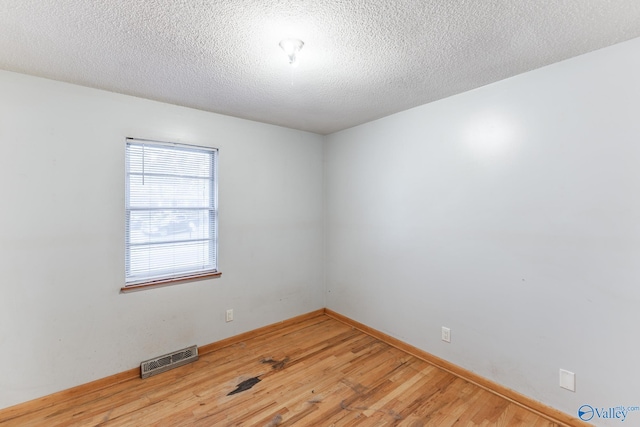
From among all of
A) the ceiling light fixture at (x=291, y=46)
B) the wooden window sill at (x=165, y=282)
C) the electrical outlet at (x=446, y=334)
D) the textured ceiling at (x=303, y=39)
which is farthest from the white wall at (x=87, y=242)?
the electrical outlet at (x=446, y=334)

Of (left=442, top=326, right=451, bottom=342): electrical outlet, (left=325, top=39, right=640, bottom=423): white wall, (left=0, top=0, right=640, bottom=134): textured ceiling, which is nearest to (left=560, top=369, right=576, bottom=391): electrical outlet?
(left=325, top=39, right=640, bottom=423): white wall

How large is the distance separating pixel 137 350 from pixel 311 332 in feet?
5.69

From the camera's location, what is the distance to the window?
2.50 meters

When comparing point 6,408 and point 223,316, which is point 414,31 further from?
point 6,408

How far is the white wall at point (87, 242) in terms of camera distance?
6.59 ft

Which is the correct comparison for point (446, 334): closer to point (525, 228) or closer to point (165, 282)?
point (525, 228)

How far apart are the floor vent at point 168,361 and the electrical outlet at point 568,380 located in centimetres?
297

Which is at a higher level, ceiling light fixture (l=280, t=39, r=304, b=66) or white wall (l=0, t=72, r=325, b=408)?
ceiling light fixture (l=280, t=39, r=304, b=66)

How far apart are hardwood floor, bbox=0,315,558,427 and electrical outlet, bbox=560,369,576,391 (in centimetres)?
27

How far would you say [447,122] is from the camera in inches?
99.3

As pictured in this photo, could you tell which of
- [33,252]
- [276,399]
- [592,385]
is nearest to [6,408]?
[33,252]

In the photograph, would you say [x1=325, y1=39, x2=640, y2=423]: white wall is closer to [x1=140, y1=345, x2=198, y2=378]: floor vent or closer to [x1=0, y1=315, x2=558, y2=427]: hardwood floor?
[x1=0, y1=315, x2=558, y2=427]: hardwood floor

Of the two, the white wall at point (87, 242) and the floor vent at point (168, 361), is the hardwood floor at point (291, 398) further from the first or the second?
the white wall at point (87, 242)

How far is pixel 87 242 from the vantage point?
2.26 m
